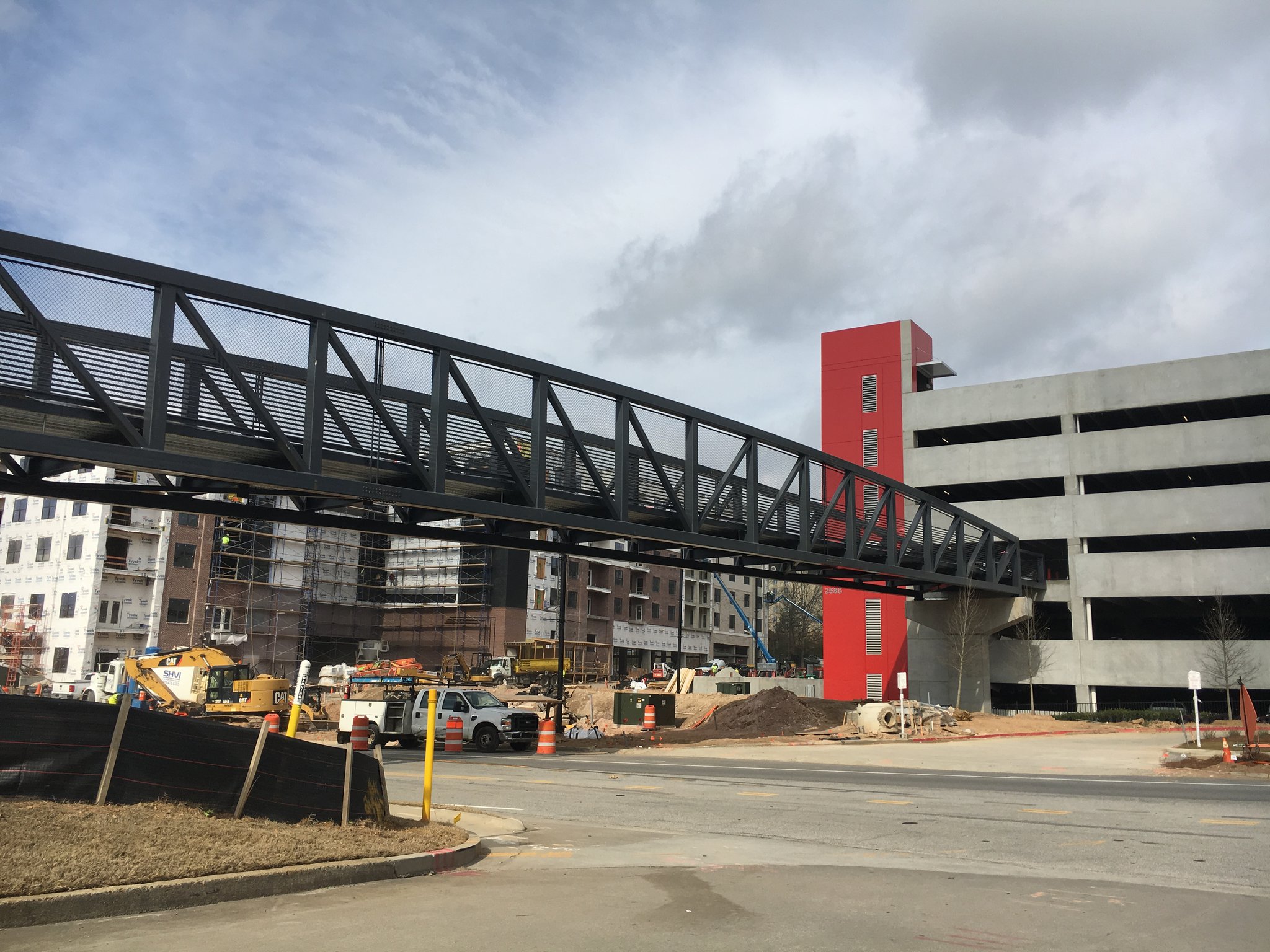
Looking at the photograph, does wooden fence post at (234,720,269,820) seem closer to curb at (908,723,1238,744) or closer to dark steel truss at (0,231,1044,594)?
dark steel truss at (0,231,1044,594)

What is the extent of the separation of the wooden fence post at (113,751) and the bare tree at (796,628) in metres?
144

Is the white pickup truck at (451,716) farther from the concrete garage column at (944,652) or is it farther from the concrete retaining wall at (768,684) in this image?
the concrete retaining wall at (768,684)

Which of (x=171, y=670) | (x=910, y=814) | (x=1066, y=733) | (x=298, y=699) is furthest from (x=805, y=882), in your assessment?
(x=1066, y=733)

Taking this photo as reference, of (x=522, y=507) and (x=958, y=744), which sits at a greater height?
(x=522, y=507)

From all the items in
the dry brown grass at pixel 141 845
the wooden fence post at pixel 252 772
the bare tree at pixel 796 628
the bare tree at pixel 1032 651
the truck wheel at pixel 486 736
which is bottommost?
the truck wheel at pixel 486 736

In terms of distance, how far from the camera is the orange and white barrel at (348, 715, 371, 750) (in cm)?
1716

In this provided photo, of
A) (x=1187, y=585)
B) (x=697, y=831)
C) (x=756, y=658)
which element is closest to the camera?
(x=697, y=831)

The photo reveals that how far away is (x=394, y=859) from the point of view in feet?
32.6

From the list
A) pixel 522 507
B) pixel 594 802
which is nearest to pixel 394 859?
pixel 594 802

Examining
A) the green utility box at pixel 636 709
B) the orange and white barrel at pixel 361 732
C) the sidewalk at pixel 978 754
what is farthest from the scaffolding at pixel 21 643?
the orange and white barrel at pixel 361 732

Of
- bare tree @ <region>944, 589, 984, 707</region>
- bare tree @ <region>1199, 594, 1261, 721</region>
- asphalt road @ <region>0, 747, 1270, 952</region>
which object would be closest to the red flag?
asphalt road @ <region>0, 747, 1270, 952</region>

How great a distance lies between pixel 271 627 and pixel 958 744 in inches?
2430

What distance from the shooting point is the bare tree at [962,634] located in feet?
162

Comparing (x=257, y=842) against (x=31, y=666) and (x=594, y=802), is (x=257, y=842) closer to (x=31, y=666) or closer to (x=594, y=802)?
(x=594, y=802)
